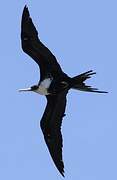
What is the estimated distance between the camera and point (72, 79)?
12.6m

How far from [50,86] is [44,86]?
0.16 m

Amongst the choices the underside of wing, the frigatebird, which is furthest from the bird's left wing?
the underside of wing

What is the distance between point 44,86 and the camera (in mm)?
13305

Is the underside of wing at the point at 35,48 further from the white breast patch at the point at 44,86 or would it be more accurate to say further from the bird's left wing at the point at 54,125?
the bird's left wing at the point at 54,125

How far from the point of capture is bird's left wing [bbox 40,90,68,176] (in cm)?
1309

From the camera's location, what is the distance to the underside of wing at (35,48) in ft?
42.6

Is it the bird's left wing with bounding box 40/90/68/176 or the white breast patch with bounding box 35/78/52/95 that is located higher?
the white breast patch with bounding box 35/78/52/95

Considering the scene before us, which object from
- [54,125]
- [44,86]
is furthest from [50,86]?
[54,125]

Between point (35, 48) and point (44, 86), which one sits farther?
point (44, 86)

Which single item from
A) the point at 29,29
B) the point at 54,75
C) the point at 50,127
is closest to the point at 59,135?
the point at 50,127

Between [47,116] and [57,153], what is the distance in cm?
86

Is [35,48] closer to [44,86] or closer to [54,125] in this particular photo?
[44,86]

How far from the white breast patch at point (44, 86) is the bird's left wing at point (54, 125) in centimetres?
23

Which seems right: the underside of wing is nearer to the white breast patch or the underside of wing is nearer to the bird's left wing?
the white breast patch
